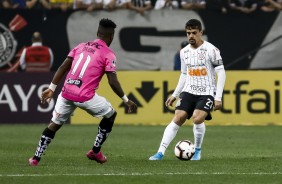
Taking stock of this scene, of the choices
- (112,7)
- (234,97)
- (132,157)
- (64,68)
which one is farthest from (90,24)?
(64,68)

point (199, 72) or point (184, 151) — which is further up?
point (199, 72)

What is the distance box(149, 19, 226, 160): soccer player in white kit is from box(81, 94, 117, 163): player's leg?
1007 mm

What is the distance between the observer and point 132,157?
1461cm

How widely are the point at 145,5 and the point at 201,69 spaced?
36.8 ft

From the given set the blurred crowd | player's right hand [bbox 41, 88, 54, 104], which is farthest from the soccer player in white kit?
the blurred crowd

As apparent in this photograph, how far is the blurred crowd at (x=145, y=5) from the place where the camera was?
81.4 ft

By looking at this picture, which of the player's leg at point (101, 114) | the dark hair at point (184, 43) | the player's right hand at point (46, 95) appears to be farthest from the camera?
the dark hair at point (184, 43)

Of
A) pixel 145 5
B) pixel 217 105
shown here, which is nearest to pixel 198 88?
pixel 217 105

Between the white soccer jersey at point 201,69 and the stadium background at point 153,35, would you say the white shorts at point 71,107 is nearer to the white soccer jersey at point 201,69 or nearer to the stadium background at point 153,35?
the white soccer jersey at point 201,69

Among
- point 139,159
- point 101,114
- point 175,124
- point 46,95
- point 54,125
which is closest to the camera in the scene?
point 46,95

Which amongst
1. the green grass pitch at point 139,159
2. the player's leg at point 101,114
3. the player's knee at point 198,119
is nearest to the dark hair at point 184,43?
the green grass pitch at point 139,159

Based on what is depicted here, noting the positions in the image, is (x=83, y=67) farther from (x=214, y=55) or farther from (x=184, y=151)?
(x=214, y=55)

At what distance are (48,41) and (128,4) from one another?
237cm

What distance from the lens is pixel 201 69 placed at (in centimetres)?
1404
